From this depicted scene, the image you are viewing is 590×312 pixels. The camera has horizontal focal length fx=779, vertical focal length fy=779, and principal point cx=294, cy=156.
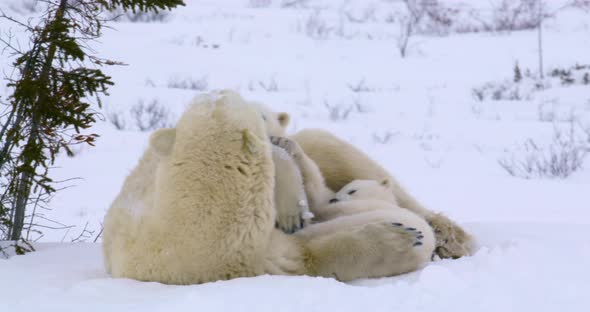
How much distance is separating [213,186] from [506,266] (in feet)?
4.40

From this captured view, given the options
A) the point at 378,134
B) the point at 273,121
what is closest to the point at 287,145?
the point at 273,121

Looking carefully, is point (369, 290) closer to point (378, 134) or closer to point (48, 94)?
point (48, 94)

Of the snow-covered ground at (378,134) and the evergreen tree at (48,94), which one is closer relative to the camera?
the snow-covered ground at (378,134)

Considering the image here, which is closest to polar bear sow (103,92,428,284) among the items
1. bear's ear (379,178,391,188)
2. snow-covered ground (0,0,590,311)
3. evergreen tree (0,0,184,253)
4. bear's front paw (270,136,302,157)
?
snow-covered ground (0,0,590,311)

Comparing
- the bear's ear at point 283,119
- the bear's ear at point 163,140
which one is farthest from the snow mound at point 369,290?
the bear's ear at point 283,119

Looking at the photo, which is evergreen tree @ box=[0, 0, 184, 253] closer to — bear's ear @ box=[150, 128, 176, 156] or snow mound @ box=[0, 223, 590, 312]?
snow mound @ box=[0, 223, 590, 312]

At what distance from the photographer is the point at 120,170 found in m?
9.28

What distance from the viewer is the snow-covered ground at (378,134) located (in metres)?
3.02

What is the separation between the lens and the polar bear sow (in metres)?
3.14

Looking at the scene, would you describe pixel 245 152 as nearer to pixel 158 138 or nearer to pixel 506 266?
pixel 158 138

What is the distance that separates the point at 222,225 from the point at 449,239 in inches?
52.7

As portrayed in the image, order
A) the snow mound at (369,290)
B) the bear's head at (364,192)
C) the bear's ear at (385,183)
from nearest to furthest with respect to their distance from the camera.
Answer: the snow mound at (369,290), the bear's head at (364,192), the bear's ear at (385,183)

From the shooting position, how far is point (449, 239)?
12.9ft

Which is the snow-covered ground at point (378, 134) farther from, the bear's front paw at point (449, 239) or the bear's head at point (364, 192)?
the bear's head at point (364, 192)
